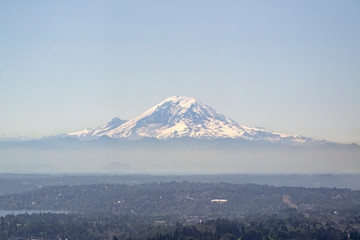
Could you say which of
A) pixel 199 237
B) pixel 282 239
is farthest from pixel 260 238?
pixel 199 237

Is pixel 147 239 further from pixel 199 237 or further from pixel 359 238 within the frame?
pixel 359 238

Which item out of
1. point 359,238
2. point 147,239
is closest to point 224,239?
point 147,239

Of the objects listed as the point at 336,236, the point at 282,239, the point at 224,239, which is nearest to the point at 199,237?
the point at 224,239

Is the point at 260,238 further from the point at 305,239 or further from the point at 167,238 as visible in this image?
the point at 167,238

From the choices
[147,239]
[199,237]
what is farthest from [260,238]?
[147,239]

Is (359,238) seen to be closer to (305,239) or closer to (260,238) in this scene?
(305,239)

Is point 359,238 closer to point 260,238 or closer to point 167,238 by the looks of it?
point 260,238
